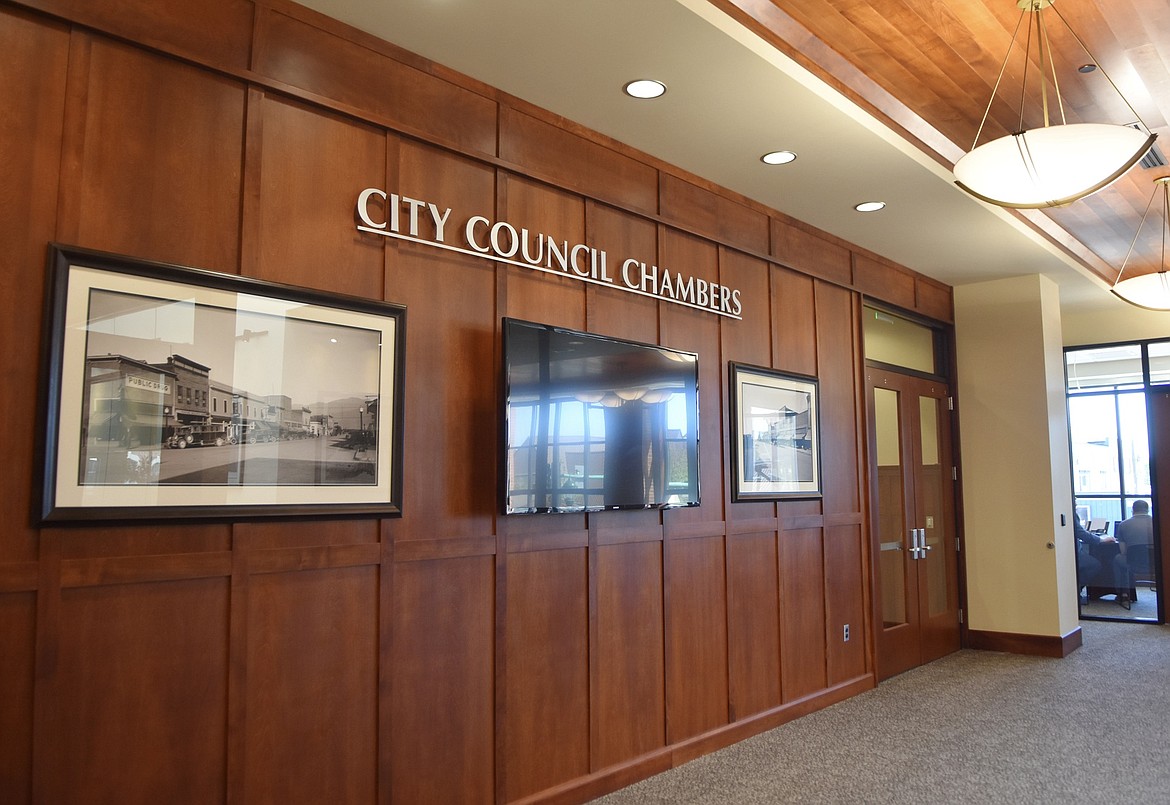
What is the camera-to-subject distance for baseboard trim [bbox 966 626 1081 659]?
275 inches

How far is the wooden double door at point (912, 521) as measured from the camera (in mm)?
6352

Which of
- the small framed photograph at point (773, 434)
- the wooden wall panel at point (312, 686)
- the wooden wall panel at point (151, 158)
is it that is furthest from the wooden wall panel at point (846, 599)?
the wooden wall panel at point (151, 158)

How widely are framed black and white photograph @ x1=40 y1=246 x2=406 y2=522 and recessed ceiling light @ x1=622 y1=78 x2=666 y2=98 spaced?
1470 millimetres

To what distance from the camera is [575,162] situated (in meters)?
4.12

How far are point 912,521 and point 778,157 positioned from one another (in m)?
3.54

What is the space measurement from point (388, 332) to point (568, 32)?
136cm

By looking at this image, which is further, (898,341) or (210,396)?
(898,341)

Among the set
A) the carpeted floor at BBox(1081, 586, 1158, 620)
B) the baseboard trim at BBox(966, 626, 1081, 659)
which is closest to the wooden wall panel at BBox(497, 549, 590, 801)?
the baseboard trim at BBox(966, 626, 1081, 659)

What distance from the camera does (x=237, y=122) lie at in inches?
114

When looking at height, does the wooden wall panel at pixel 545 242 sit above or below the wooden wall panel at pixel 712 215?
below

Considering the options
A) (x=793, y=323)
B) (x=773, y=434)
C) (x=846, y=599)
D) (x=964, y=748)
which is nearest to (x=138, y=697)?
(x=773, y=434)

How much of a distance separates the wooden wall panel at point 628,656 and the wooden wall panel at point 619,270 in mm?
1091

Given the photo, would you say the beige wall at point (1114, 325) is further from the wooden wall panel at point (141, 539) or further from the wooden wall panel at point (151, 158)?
the wooden wall panel at point (141, 539)

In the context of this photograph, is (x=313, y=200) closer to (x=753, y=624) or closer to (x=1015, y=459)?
(x=753, y=624)
